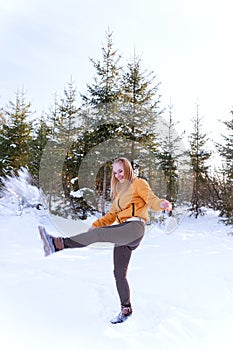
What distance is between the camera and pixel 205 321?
3301mm

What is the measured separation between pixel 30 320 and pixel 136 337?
1.18 meters

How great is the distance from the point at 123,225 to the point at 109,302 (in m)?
1.42

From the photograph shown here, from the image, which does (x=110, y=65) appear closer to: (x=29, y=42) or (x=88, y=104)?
(x=88, y=104)

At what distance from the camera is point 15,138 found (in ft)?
40.7

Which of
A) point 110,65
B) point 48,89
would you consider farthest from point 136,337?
point 48,89

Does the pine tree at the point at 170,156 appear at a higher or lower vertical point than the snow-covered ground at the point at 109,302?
higher

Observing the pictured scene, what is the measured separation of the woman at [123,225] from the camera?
2.83m

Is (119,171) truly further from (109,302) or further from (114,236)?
(109,302)

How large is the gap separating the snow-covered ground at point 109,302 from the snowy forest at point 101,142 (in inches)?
122

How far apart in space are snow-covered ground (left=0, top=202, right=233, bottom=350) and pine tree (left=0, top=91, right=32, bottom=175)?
6.47m

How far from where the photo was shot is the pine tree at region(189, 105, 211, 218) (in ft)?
50.3

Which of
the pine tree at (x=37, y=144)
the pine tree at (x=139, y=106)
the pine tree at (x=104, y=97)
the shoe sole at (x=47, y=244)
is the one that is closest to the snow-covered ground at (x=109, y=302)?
the shoe sole at (x=47, y=244)

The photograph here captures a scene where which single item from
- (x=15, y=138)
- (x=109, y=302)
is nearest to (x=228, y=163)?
(x=15, y=138)

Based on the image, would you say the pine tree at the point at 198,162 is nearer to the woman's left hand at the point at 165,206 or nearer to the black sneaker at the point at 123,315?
the black sneaker at the point at 123,315
